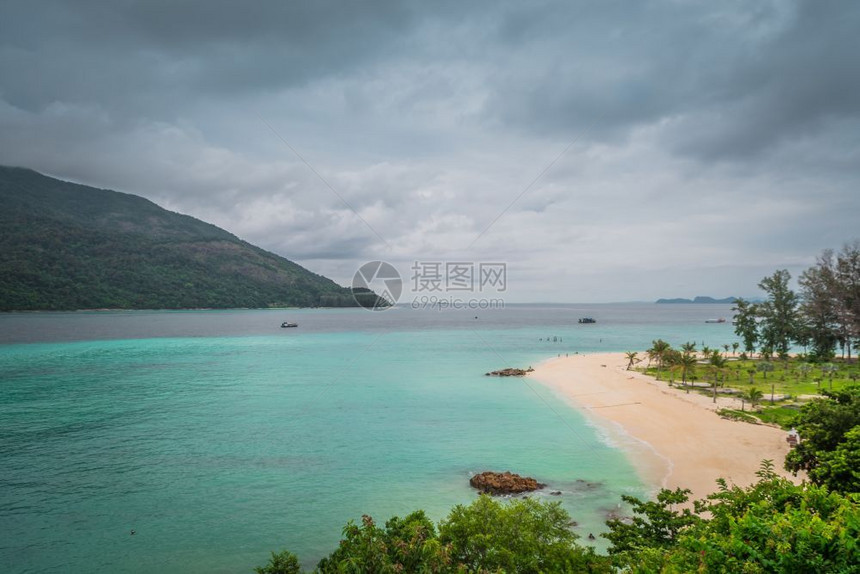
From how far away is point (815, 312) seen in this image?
58.6 meters

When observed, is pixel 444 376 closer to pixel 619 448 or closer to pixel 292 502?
pixel 619 448

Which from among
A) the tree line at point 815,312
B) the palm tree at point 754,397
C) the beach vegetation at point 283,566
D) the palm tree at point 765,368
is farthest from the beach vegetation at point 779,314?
the beach vegetation at point 283,566

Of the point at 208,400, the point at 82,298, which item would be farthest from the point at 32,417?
the point at 82,298

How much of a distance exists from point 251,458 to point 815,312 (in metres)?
69.4

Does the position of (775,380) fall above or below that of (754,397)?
below

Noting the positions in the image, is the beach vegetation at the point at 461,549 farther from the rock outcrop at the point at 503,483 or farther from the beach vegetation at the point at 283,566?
the rock outcrop at the point at 503,483

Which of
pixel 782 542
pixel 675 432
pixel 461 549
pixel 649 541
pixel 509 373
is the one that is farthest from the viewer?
pixel 509 373

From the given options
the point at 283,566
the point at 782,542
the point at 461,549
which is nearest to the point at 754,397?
the point at 461,549

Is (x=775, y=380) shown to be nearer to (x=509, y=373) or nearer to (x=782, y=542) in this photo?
(x=509, y=373)

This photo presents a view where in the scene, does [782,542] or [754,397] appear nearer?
[782,542]

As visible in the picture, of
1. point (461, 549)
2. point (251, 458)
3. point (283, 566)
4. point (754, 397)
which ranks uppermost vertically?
point (461, 549)

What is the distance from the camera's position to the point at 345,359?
72.4 metres

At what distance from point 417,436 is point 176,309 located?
19021 centimetres

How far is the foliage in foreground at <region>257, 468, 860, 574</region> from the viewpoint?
606cm
